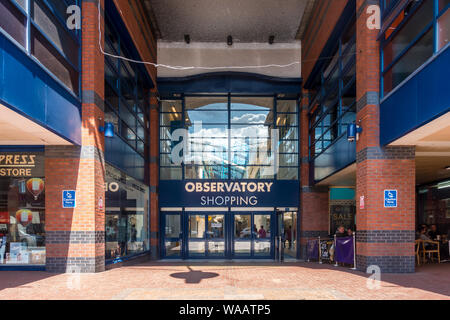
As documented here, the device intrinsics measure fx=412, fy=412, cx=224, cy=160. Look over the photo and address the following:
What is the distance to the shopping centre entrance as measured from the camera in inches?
767

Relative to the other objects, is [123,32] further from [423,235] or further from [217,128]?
[423,235]

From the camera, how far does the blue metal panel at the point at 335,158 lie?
12.6 meters

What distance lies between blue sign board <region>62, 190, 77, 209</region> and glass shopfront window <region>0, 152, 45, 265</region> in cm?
77

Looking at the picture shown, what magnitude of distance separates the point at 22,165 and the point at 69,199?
1.77m

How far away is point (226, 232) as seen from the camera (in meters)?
19.7

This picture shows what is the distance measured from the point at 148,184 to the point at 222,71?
637cm

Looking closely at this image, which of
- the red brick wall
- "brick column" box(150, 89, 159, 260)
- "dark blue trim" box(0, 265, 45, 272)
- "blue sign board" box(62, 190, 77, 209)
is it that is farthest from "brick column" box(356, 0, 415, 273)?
"brick column" box(150, 89, 159, 260)

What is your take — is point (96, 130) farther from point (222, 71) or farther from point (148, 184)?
point (222, 71)

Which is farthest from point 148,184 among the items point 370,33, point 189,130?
point 370,33

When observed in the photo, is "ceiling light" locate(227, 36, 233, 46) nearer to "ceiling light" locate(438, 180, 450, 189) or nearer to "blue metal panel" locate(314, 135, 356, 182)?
"blue metal panel" locate(314, 135, 356, 182)

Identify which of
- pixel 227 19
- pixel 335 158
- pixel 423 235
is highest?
pixel 227 19

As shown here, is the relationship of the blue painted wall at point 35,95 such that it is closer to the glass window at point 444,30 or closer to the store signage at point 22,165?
the store signage at point 22,165

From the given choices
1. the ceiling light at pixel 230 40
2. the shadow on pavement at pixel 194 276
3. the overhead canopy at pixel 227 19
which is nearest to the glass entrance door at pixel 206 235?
the shadow on pavement at pixel 194 276

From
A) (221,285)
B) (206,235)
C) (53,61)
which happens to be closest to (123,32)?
(53,61)
